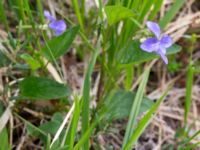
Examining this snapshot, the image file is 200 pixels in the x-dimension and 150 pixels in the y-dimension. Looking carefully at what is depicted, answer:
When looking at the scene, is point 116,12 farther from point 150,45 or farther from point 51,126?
point 51,126

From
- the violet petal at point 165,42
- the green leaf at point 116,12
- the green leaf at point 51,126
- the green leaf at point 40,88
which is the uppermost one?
the green leaf at point 116,12

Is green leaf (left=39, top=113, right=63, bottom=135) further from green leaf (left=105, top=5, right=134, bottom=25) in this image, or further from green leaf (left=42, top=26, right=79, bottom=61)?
green leaf (left=105, top=5, right=134, bottom=25)

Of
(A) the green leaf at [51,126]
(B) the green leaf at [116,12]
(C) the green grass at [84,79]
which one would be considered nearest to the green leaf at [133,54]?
(C) the green grass at [84,79]

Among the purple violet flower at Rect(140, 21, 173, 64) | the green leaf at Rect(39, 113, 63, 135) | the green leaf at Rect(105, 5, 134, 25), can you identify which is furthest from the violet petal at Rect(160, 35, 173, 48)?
the green leaf at Rect(39, 113, 63, 135)

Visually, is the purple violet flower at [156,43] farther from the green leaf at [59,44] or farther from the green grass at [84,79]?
the green leaf at [59,44]

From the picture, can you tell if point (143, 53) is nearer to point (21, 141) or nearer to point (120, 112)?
point (120, 112)

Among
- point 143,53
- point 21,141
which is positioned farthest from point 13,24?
point 143,53

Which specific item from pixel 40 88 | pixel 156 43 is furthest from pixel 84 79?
pixel 156 43
